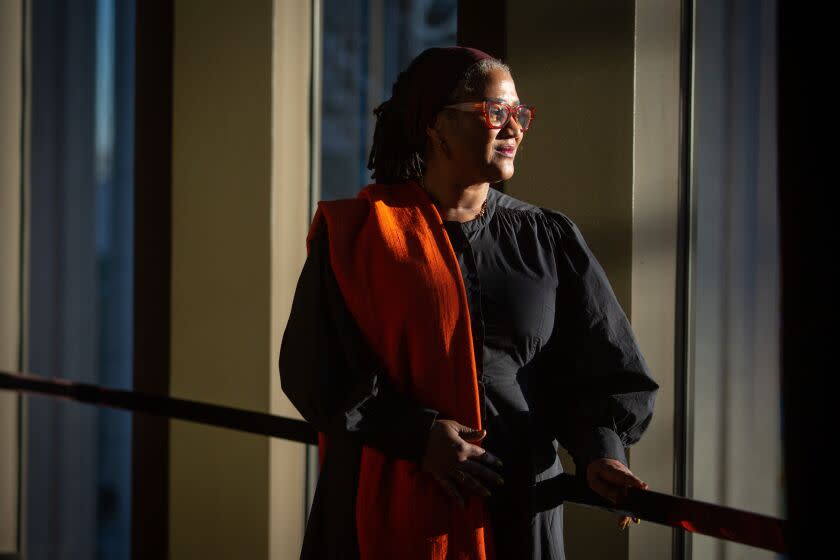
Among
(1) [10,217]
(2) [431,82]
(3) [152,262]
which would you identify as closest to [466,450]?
(2) [431,82]

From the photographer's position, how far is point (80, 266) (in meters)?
3.60

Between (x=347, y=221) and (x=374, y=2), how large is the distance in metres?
1.58

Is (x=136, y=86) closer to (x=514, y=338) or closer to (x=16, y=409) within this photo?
(x=16, y=409)

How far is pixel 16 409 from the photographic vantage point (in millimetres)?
3977

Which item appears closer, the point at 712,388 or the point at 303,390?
the point at 303,390

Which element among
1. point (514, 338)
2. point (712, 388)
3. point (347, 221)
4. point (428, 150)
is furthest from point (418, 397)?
point (712, 388)

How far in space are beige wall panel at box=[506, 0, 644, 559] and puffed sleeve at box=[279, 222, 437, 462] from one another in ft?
2.70

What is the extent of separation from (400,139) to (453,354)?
1.41 feet

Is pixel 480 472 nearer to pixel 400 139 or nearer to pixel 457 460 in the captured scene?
pixel 457 460

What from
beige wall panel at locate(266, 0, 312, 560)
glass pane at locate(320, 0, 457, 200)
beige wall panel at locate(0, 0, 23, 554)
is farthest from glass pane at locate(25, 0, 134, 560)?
glass pane at locate(320, 0, 457, 200)

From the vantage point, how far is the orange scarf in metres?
1.30

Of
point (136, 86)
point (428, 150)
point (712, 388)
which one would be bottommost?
point (712, 388)

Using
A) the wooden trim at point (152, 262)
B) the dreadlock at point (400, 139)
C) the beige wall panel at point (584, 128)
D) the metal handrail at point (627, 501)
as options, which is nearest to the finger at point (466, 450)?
the metal handrail at point (627, 501)

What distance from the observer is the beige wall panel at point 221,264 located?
2818 mm
